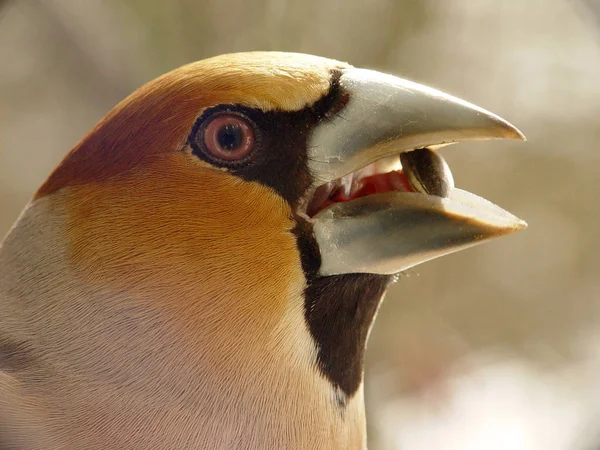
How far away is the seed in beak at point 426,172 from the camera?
108 cm

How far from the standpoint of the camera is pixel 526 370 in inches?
145

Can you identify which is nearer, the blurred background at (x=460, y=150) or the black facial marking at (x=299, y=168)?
the black facial marking at (x=299, y=168)

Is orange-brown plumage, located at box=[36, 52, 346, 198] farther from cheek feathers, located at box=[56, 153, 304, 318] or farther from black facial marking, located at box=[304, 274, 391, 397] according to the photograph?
black facial marking, located at box=[304, 274, 391, 397]

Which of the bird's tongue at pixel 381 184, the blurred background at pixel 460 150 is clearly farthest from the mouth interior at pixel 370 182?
the blurred background at pixel 460 150

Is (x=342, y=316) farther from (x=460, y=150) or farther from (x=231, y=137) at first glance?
(x=460, y=150)

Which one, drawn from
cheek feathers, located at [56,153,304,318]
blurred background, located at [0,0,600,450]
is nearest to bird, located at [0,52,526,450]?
cheek feathers, located at [56,153,304,318]

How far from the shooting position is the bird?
1022mm

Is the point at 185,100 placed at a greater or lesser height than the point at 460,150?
greater

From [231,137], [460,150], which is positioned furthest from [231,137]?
[460,150]

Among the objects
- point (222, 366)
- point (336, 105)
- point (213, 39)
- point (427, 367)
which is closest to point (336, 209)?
point (336, 105)

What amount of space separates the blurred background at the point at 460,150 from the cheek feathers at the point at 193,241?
233 centimetres

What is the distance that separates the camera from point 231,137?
1035 millimetres

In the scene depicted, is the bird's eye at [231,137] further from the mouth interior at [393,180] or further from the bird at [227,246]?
the mouth interior at [393,180]

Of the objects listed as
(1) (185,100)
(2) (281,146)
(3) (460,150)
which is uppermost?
(1) (185,100)
